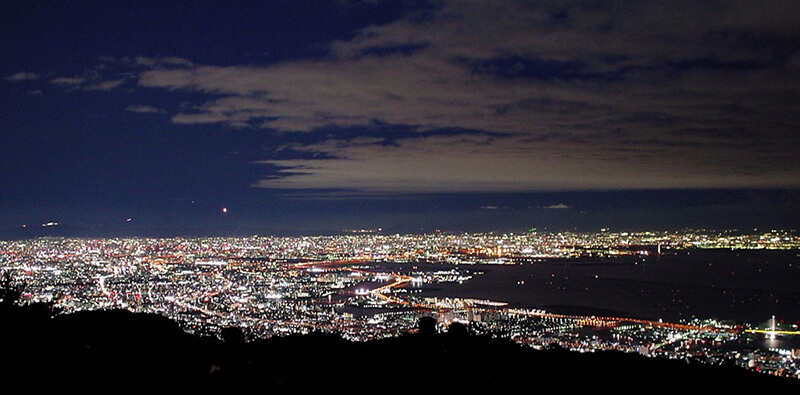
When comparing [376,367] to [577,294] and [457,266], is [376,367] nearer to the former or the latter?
[577,294]

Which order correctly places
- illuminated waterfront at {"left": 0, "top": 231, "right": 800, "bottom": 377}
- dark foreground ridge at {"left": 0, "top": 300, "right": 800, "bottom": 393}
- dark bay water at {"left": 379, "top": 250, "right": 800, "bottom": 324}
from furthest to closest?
dark bay water at {"left": 379, "top": 250, "right": 800, "bottom": 324}, illuminated waterfront at {"left": 0, "top": 231, "right": 800, "bottom": 377}, dark foreground ridge at {"left": 0, "top": 300, "right": 800, "bottom": 393}

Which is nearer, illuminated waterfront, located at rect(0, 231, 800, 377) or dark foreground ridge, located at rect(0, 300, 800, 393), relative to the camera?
dark foreground ridge, located at rect(0, 300, 800, 393)

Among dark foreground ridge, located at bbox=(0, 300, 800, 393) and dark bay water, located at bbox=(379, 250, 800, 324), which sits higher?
dark foreground ridge, located at bbox=(0, 300, 800, 393)

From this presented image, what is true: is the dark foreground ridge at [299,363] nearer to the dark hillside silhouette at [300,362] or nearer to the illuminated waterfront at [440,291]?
the dark hillside silhouette at [300,362]

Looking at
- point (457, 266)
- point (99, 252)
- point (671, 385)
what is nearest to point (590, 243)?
point (457, 266)

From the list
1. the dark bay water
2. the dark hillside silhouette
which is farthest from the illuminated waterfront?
the dark hillside silhouette

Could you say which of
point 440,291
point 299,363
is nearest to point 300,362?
point 299,363

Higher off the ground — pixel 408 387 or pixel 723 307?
pixel 408 387

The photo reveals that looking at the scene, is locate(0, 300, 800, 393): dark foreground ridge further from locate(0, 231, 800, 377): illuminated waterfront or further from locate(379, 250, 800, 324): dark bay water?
locate(379, 250, 800, 324): dark bay water
